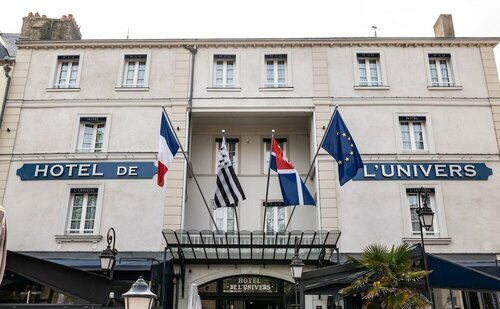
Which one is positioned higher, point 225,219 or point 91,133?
point 91,133

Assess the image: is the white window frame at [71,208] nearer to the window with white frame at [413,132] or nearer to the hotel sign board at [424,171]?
the hotel sign board at [424,171]

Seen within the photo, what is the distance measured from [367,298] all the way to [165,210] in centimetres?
869

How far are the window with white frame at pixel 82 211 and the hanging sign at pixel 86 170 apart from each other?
1.82ft

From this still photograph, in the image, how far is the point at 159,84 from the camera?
18844 millimetres

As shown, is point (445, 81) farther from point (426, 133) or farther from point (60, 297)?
point (60, 297)

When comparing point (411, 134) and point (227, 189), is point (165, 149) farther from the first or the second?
point (411, 134)

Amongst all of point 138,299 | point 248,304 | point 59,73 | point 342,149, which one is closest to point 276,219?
point 248,304

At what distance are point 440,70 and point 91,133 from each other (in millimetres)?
13782

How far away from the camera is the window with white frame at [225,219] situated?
18.4 metres

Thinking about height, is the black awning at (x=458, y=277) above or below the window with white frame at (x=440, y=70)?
below

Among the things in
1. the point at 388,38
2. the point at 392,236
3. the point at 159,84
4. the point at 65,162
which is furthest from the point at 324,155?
the point at 65,162

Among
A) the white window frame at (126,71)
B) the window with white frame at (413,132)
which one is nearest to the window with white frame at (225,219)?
the white window frame at (126,71)

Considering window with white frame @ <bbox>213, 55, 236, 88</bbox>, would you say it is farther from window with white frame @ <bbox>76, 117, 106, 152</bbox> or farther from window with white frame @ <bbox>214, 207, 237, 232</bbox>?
window with white frame @ <bbox>214, 207, 237, 232</bbox>

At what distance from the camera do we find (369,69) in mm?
19016
